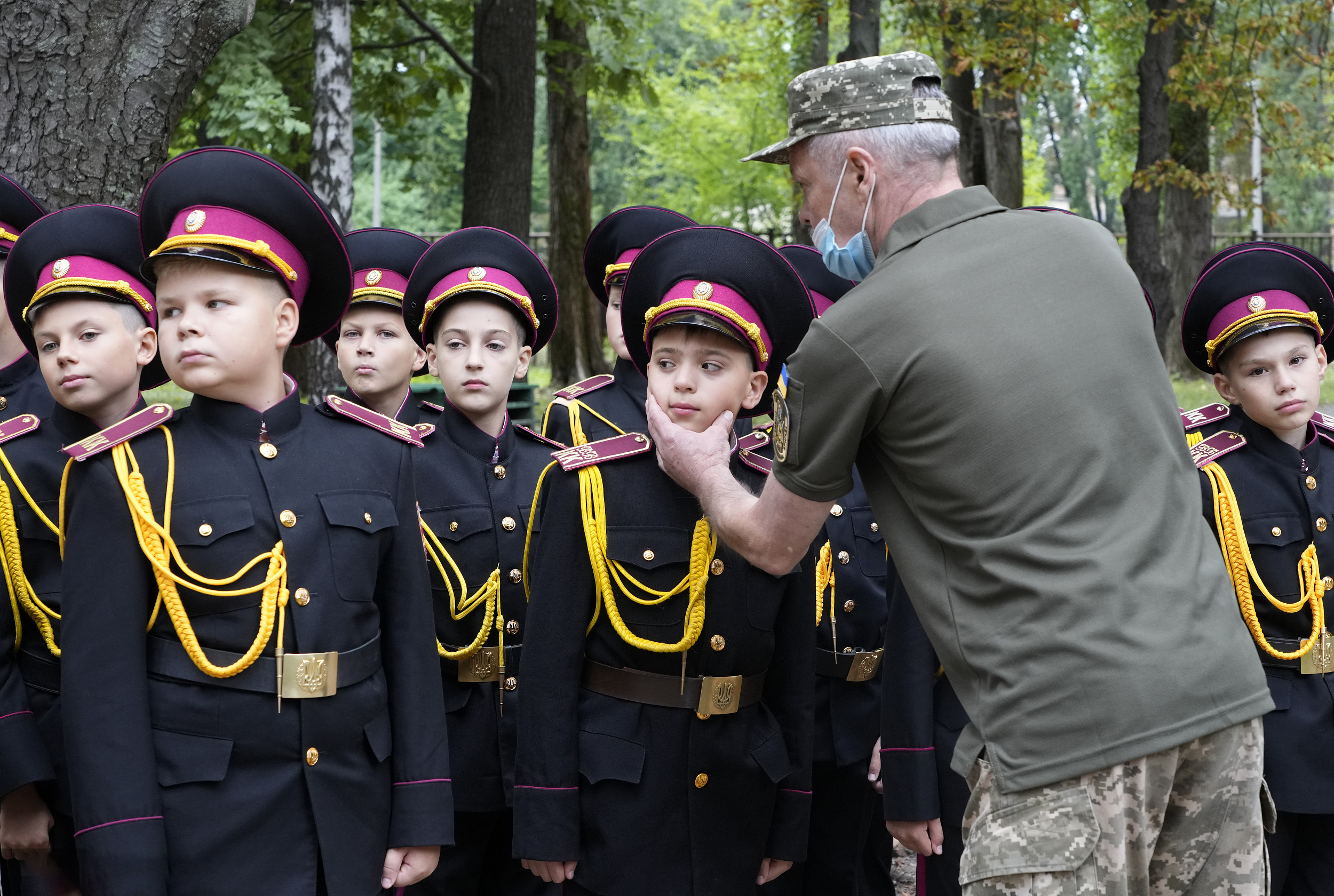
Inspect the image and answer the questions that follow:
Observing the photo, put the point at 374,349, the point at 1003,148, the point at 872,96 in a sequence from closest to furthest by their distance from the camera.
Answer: the point at 872,96
the point at 374,349
the point at 1003,148

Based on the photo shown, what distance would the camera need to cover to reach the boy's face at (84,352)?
3.36 meters

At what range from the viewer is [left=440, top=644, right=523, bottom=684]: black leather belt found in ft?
12.9

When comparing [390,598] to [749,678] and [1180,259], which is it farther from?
[1180,259]

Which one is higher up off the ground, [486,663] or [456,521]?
[456,521]

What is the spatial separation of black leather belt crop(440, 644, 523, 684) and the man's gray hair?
1815 mm

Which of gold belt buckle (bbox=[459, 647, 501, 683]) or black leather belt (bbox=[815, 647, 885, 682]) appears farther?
black leather belt (bbox=[815, 647, 885, 682])

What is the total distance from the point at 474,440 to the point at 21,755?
1.59 meters

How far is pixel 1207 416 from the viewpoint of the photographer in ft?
13.6

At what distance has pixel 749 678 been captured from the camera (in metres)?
3.28

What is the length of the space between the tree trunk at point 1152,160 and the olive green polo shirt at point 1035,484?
455 inches

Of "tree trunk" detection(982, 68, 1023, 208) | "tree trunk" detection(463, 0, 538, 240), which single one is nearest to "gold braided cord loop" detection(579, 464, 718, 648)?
"tree trunk" detection(463, 0, 538, 240)

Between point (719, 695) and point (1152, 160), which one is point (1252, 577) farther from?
point (1152, 160)

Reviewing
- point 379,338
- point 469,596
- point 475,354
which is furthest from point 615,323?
point 469,596

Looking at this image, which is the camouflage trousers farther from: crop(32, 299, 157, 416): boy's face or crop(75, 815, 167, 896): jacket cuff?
crop(32, 299, 157, 416): boy's face
